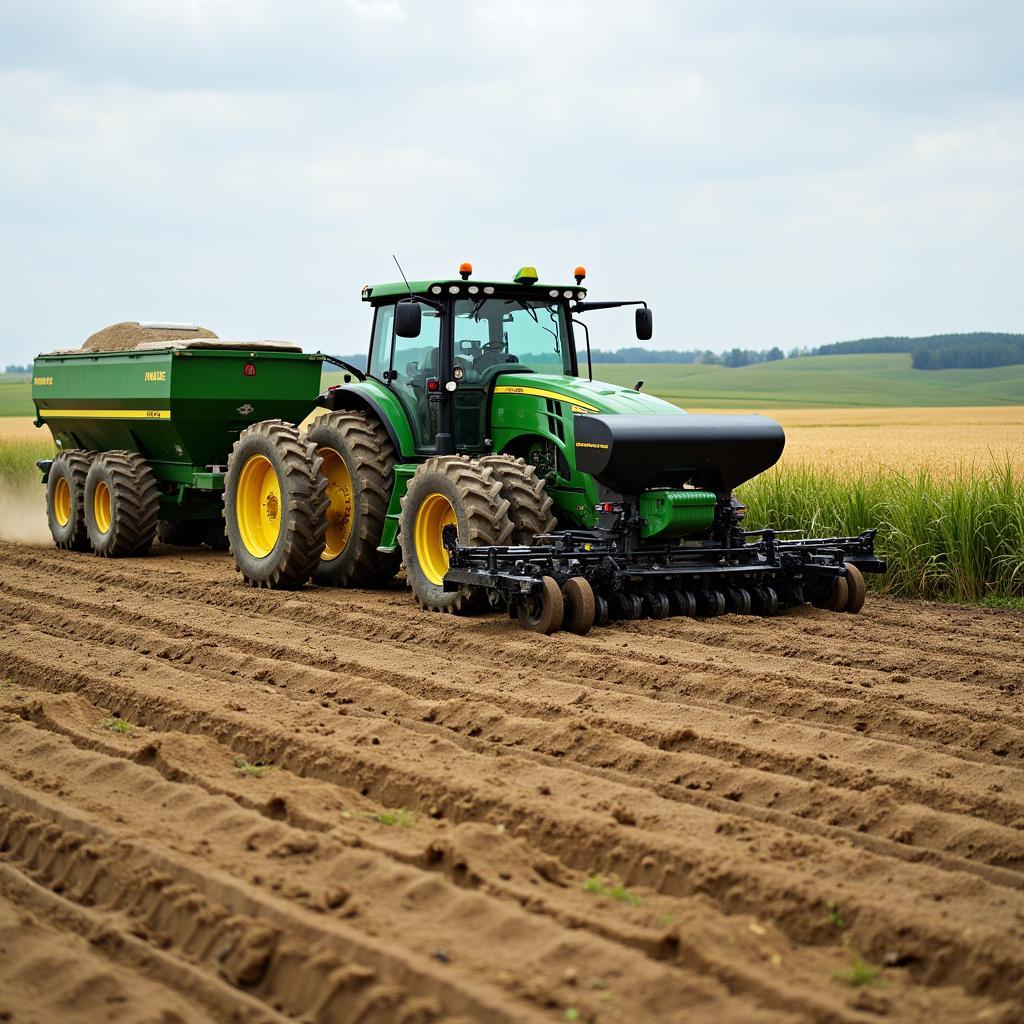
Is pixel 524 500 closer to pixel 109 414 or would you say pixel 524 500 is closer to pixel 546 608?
pixel 546 608

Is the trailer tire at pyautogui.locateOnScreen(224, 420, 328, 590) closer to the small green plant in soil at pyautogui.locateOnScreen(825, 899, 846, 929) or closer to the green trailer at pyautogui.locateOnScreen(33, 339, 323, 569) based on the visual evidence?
the green trailer at pyautogui.locateOnScreen(33, 339, 323, 569)

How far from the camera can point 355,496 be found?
11359 mm

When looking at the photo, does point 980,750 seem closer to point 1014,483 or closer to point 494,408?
point 494,408

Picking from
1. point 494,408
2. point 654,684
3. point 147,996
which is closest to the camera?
point 147,996

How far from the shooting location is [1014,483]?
12430mm

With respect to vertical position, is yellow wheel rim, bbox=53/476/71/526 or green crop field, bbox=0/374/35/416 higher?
green crop field, bbox=0/374/35/416

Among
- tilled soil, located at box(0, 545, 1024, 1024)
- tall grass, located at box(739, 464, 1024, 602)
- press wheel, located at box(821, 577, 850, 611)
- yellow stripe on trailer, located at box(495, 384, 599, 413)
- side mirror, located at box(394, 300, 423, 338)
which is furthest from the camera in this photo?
tall grass, located at box(739, 464, 1024, 602)

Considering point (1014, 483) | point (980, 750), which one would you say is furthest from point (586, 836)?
point (1014, 483)

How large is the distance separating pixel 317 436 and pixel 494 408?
1751 mm

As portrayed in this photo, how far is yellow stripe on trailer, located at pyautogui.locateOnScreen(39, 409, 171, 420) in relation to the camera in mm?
13758

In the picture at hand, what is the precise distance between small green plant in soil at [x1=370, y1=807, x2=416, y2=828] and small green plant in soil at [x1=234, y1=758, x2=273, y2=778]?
0.82 metres

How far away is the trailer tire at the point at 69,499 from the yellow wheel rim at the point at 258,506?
11.6ft

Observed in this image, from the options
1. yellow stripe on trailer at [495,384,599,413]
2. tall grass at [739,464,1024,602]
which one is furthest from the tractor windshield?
tall grass at [739,464,1024,602]

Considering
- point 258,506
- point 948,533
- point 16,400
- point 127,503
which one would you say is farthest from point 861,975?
point 16,400
